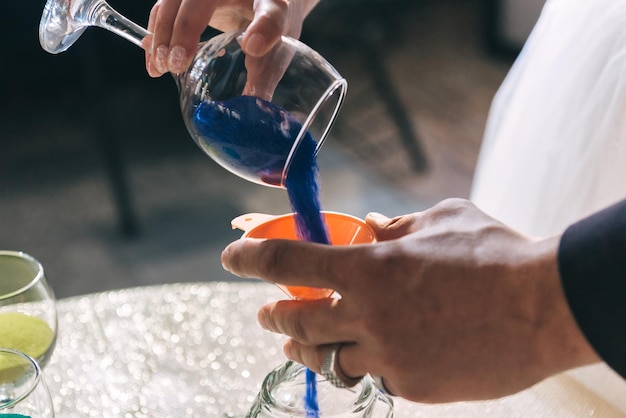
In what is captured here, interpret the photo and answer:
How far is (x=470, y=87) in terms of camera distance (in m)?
3.05

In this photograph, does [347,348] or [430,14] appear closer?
[347,348]

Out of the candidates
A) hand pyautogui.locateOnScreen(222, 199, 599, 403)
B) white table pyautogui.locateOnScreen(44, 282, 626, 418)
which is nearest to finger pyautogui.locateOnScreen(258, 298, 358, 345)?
hand pyautogui.locateOnScreen(222, 199, 599, 403)

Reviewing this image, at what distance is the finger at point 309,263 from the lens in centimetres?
59

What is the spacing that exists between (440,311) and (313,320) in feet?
0.30

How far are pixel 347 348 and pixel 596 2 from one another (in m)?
0.75

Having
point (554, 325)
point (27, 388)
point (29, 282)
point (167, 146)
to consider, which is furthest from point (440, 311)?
point (167, 146)

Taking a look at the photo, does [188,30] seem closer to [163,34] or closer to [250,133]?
[163,34]

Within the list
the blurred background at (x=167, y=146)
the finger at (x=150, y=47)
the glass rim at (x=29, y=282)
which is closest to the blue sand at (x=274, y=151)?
the finger at (x=150, y=47)

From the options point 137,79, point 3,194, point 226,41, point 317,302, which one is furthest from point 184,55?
point 137,79

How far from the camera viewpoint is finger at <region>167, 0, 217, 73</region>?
708 mm

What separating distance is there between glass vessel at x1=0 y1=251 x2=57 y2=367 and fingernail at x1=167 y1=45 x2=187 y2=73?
9.4 inches

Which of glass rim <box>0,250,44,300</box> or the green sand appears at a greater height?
glass rim <box>0,250,44,300</box>

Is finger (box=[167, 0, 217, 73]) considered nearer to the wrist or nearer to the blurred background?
the wrist

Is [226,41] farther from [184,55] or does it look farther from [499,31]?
[499,31]
